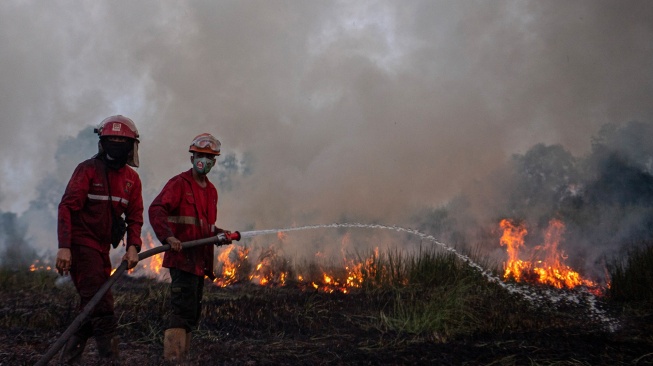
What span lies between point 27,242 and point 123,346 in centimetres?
1483

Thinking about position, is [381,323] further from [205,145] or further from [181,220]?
[205,145]

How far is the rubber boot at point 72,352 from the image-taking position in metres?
5.01

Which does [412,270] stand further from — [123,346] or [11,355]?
[11,355]

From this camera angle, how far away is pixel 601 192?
14.2m

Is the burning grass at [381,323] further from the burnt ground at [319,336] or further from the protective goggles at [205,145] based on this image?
the protective goggles at [205,145]

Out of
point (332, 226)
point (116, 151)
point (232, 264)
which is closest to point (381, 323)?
point (332, 226)

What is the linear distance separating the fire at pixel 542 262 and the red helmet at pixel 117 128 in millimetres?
8049

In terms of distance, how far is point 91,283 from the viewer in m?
4.92

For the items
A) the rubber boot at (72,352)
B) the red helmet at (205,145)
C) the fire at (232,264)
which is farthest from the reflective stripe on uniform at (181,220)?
the fire at (232,264)

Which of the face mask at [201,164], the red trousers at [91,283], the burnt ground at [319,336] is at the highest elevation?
the face mask at [201,164]

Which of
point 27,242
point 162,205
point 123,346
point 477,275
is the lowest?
point 123,346

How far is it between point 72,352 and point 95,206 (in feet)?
4.32

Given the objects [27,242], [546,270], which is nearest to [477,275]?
[546,270]

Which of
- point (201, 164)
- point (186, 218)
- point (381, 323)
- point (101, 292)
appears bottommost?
point (381, 323)
